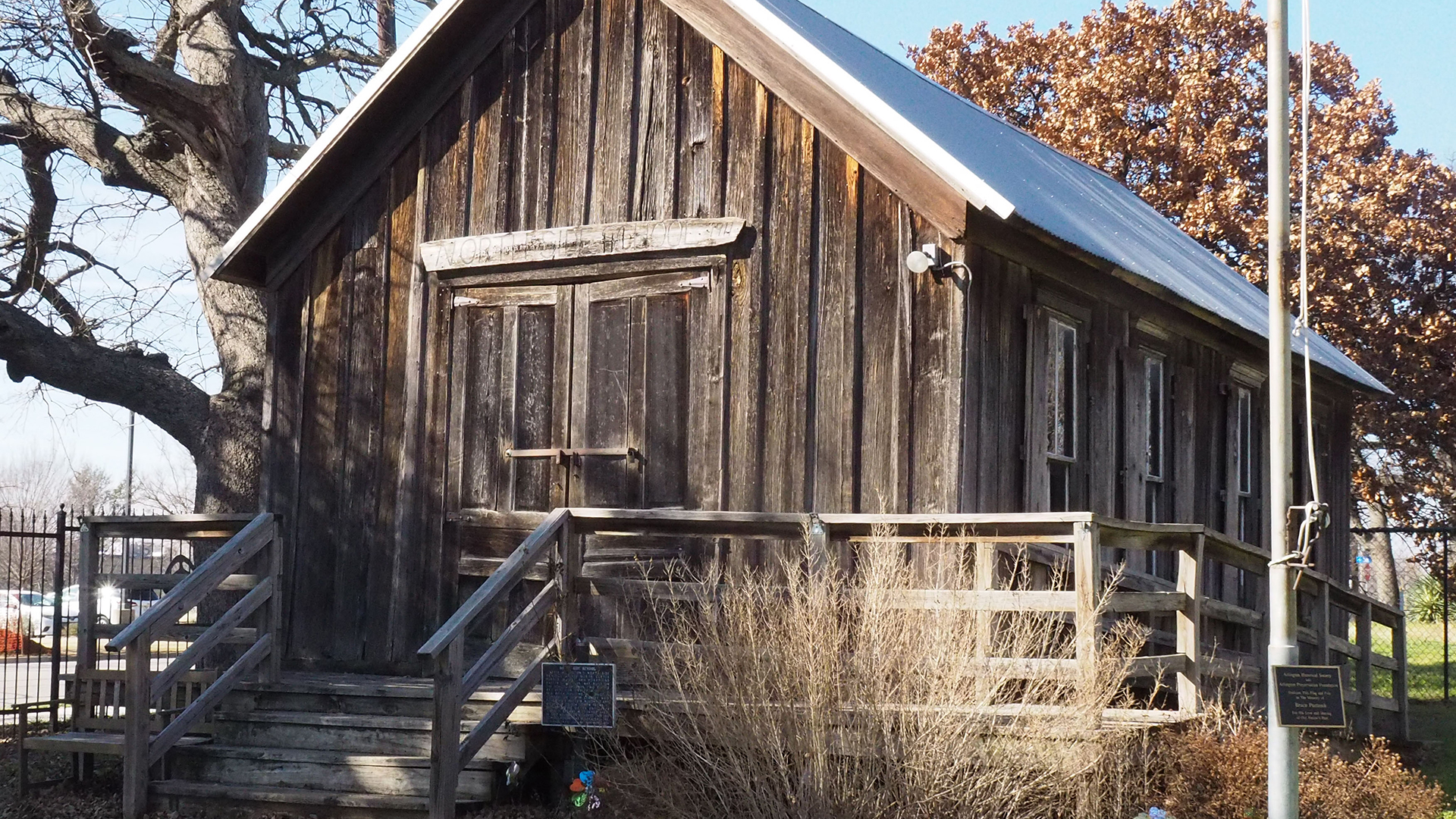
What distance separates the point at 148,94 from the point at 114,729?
9003 millimetres

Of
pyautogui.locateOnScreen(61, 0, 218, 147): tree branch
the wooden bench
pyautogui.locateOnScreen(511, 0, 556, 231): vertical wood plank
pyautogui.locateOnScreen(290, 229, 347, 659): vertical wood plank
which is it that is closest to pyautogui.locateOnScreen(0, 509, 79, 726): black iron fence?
the wooden bench

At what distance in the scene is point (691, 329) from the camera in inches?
441

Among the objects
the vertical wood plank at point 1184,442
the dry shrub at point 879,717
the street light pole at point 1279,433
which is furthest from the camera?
the vertical wood plank at point 1184,442

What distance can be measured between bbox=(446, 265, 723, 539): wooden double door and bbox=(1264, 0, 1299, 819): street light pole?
419cm

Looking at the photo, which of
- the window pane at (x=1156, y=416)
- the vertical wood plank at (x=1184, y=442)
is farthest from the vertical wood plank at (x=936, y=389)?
the vertical wood plank at (x=1184, y=442)

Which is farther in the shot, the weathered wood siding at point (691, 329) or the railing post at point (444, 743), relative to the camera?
the weathered wood siding at point (691, 329)

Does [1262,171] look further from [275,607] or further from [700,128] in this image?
[275,607]

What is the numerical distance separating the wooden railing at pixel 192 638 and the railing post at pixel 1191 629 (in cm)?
604

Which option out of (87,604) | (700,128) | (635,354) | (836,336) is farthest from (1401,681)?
(87,604)

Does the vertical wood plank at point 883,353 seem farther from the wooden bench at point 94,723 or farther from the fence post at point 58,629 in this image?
the fence post at point 58,629

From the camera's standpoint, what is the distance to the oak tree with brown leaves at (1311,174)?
2581 centimetres

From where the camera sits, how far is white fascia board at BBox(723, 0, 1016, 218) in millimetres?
9531

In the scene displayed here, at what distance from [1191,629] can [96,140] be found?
559 inches

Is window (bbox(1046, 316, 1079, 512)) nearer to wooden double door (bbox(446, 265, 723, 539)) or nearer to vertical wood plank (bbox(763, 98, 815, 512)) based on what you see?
vertical wood plank (bbox(763, 98, 815, 512))
